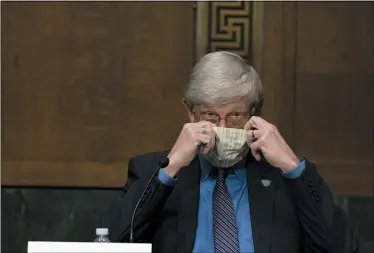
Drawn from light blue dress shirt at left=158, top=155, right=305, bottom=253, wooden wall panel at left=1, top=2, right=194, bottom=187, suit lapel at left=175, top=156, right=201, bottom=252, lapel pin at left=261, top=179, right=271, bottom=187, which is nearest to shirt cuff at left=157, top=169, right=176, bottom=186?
light blue dress shirt at left=158, top=155, right=305, bottom=253

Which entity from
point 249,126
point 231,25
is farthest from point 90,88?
point 249,126

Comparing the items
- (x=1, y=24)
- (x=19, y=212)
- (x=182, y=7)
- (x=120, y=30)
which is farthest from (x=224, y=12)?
(x=19, y=212)

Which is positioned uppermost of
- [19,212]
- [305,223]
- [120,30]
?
[120,30]

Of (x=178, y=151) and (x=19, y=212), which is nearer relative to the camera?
(x=178, y=151)

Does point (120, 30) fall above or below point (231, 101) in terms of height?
above

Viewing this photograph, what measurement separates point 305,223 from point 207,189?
0.81 feet

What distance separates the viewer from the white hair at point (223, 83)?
1.69 meters

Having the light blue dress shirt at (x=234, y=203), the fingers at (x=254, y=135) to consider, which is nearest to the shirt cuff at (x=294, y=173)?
the light blue dress shirt at (x=234, y=203)

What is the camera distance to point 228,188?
173cm

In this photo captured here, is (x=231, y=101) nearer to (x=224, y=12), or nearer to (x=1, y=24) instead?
(x=224, y=12)

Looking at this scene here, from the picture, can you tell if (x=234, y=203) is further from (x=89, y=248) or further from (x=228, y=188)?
(x=89, y=248)

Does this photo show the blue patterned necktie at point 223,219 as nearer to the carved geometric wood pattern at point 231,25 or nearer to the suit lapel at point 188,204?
the suit lapel at point 188,204

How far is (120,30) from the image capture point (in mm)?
2412

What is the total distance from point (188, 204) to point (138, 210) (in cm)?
15
